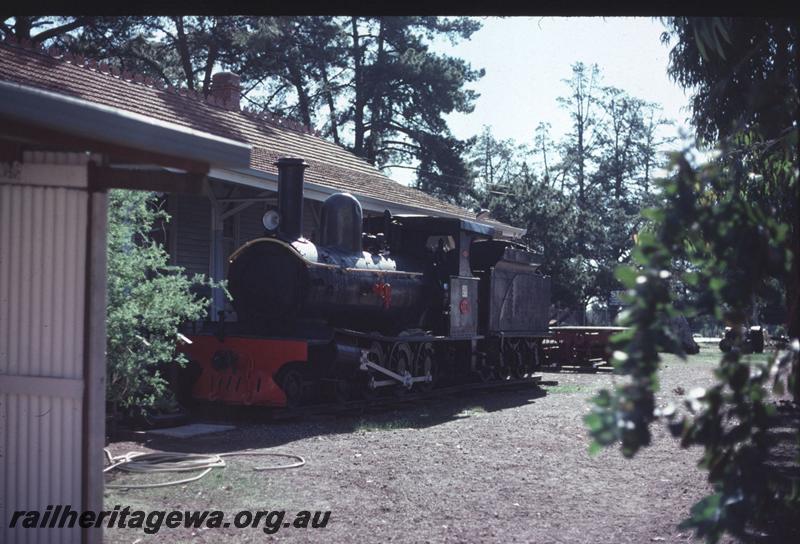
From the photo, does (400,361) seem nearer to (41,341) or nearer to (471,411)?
(471,411)

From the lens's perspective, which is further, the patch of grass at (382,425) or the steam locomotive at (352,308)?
the steam locomotive at (352,308)

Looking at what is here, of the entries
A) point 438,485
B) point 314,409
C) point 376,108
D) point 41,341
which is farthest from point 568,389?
point 376,108

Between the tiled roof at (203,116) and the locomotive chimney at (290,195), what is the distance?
196cm

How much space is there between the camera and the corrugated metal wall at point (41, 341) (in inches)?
160

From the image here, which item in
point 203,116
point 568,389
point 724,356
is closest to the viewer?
point 724,356

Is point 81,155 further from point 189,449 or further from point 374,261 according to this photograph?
point 374,261

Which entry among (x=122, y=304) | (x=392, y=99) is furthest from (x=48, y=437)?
(x=392, y=99)

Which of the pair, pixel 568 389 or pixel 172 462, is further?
pixel 568 389

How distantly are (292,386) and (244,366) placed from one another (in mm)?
724

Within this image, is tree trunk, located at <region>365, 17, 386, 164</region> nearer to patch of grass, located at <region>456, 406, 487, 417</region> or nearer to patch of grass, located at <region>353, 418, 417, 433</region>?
patch of grass, located at <region>456, 406, 487, 417</region>

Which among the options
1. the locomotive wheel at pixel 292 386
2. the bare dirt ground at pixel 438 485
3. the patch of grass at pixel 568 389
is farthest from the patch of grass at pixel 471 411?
the patch of grass at pixel 568 389

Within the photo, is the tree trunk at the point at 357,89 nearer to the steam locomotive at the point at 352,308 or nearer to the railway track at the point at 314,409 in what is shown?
the steam locomotive at the point at 352,308

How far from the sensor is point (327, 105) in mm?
33219

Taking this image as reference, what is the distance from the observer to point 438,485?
6.95 meters
